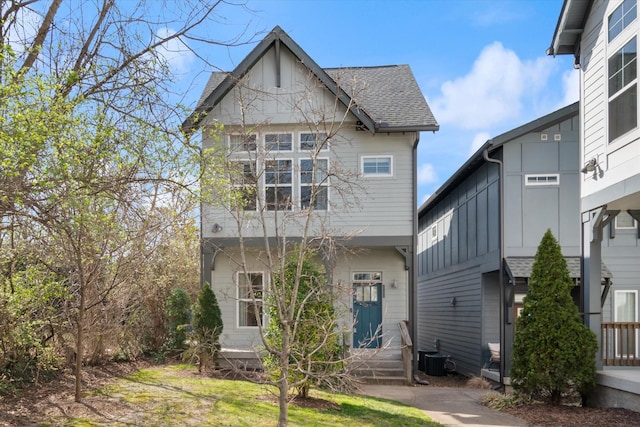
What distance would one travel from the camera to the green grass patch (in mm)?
7031

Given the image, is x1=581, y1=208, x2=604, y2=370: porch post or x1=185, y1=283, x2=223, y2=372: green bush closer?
x1=581, y1=208, x2=604, y2=370: porch post

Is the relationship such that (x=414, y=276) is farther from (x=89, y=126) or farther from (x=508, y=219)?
(x=89, y=126)

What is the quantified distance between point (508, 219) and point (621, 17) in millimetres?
5458

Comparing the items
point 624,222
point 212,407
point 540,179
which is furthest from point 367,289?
point 212,407

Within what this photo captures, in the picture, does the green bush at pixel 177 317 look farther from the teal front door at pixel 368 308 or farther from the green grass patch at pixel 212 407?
the teal front door at pixel 368 308

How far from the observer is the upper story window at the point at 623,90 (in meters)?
8.62

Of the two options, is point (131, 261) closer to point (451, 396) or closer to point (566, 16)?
point (451, 396)

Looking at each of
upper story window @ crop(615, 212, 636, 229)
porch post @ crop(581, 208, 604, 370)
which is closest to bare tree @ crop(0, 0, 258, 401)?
porch post @ crop(581, 208, 604, 370)

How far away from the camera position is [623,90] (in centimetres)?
891

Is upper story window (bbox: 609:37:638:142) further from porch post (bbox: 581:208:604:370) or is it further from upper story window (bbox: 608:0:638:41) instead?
porch post (bbox: 581:208:604:370)

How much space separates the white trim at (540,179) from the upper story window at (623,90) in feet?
13.2

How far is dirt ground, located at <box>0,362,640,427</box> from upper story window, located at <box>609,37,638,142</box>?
444cm

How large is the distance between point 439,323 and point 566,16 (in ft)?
39.0

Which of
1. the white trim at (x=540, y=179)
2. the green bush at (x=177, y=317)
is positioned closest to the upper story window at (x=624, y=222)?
the white trim at (x=540, y=179)
